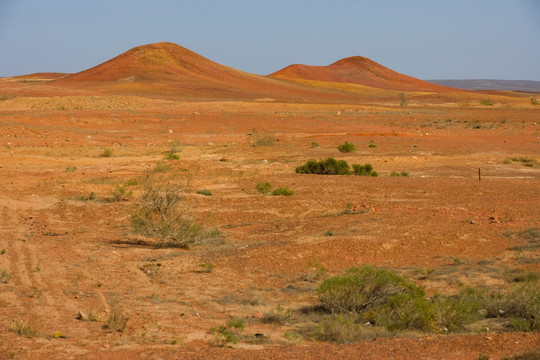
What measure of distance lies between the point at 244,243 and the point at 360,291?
528 centimetres

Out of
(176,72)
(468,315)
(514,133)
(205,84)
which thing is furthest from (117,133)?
(176,72)

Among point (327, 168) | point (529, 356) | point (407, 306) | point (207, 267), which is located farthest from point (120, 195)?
point (529, 356)

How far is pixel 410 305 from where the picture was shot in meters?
9.28

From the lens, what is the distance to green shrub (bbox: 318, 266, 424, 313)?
10016 millimetres

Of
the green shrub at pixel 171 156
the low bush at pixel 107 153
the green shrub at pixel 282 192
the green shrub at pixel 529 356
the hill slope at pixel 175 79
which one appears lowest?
the green shrub at pixel 529 356

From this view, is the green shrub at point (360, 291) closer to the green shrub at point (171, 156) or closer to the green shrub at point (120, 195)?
the green shrub at point (120, 195)

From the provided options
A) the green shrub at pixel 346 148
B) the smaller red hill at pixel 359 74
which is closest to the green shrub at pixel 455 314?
the green shrub at pixel 346 148

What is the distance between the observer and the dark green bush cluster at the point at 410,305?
8.96 metres

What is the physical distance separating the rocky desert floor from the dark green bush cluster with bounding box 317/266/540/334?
0.38 meters

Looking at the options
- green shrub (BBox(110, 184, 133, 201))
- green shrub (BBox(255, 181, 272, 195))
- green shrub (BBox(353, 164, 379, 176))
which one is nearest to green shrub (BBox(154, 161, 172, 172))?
green shrub (BBox(110, 184, 133, 201))

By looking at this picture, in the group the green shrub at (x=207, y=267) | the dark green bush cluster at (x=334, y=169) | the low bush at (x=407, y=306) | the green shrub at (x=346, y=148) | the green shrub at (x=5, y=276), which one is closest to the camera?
the low bush at (x=407, y=306)

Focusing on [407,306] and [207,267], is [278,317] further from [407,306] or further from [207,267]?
[207,267]

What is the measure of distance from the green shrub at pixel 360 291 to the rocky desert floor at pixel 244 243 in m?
0.69

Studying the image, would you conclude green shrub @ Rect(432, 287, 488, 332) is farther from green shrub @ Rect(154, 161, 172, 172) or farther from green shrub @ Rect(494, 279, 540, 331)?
green shrub @ Rect(154, 161, 172, 172)
